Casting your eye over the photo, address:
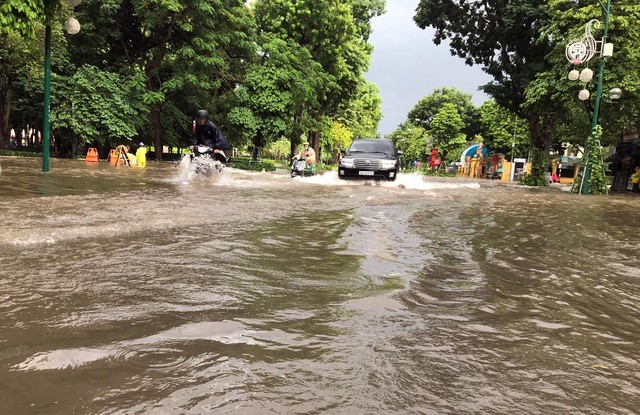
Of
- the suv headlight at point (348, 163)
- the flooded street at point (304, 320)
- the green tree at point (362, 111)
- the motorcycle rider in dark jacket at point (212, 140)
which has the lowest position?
the flooded street at point (304, 320)

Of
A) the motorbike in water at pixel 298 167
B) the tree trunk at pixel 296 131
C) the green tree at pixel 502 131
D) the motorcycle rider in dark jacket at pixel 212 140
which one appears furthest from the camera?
the green tree at pixel 502 131

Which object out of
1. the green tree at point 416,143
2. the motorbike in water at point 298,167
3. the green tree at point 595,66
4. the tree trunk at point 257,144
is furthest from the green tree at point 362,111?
Answer: the motorbike in water at point 298,167

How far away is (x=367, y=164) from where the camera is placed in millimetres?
16234

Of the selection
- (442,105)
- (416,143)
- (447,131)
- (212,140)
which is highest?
(442,105)

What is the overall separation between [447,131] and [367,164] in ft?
129

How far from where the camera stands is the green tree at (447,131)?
52125 mm

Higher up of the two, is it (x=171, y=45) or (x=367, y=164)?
(x=171, y=45)

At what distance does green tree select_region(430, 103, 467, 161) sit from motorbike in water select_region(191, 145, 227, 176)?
42.6m

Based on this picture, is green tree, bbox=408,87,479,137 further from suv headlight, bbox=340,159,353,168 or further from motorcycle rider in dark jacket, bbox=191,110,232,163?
motorcycle rider in dark jacket, bbox=191,110,232,163

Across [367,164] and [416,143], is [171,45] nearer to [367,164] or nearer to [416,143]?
[367,164]

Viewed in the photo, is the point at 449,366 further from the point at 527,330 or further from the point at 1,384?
the point at 1,384

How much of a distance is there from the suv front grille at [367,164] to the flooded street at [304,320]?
33.4 feet

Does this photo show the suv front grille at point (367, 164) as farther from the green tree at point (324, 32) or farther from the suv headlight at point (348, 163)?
the green tree at point (324, 32)

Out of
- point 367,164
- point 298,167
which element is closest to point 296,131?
point 298,167
